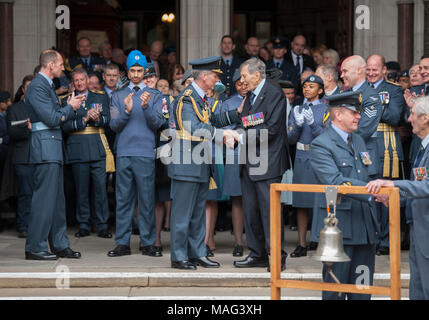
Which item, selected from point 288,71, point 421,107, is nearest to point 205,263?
point 421,107

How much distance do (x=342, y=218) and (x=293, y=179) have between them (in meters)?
3.35

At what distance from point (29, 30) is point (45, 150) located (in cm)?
515

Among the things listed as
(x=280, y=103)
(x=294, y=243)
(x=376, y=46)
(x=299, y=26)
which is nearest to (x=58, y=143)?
(x=280, y=103)

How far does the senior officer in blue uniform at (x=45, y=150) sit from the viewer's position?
9.24 m

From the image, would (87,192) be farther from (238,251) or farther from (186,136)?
(186,136)

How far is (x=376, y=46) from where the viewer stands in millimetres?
13844

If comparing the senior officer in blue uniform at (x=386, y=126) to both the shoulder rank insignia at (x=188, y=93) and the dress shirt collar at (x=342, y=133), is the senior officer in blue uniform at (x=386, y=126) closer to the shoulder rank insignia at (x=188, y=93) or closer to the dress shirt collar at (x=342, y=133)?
the shoulder rank insignia at (x=188, y=93)

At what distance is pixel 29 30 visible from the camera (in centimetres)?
1389

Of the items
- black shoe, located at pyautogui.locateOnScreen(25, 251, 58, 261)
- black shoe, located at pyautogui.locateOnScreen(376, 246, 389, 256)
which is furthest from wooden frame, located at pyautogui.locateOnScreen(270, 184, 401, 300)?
black shoe, located at pyautogui.locateOnScreen(376, 246, 389, 256)

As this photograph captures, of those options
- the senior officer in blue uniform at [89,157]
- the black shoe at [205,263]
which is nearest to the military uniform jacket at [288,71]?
the senior officer in blue uniform at [89,157]

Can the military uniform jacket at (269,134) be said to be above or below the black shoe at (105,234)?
above

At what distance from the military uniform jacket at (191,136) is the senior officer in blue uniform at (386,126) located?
2029mm

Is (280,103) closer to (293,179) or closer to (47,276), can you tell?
(293,179)

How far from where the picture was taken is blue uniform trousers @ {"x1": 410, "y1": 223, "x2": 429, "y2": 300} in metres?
6.18
